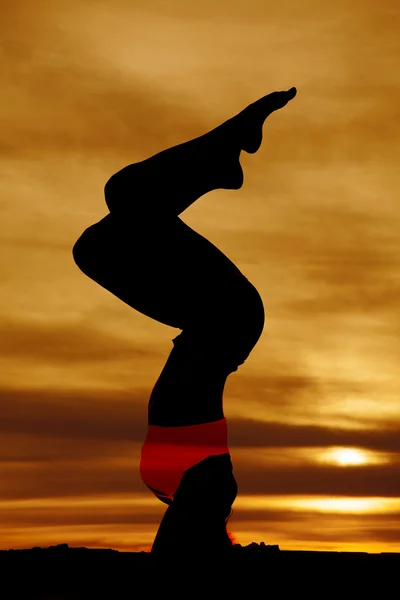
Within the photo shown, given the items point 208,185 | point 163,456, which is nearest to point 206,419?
point 163,456

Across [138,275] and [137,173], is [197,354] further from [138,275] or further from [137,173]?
[137,173]

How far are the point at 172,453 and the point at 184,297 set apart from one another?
5.98ft

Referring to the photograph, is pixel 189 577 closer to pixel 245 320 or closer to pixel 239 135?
pixel 245 320

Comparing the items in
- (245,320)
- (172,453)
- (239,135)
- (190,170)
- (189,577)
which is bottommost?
(189,577)

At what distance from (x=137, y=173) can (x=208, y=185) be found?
2.83ft

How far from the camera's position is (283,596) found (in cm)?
1248

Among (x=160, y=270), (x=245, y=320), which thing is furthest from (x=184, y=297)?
(x=245, y=320)

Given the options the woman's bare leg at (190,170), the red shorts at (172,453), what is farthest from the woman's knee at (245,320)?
the woman's bare leg at (190,170)

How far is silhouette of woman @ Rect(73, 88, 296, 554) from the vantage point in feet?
42.5

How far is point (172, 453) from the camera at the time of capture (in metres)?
13.1

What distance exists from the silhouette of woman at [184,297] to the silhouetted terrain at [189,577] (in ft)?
1.17

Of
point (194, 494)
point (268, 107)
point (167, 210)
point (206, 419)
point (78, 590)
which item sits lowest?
point (78, 590)

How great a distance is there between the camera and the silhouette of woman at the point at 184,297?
1296cm

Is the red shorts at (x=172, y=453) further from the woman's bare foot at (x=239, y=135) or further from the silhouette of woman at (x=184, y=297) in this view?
the woman's bare foot at (x=239, y=135)
